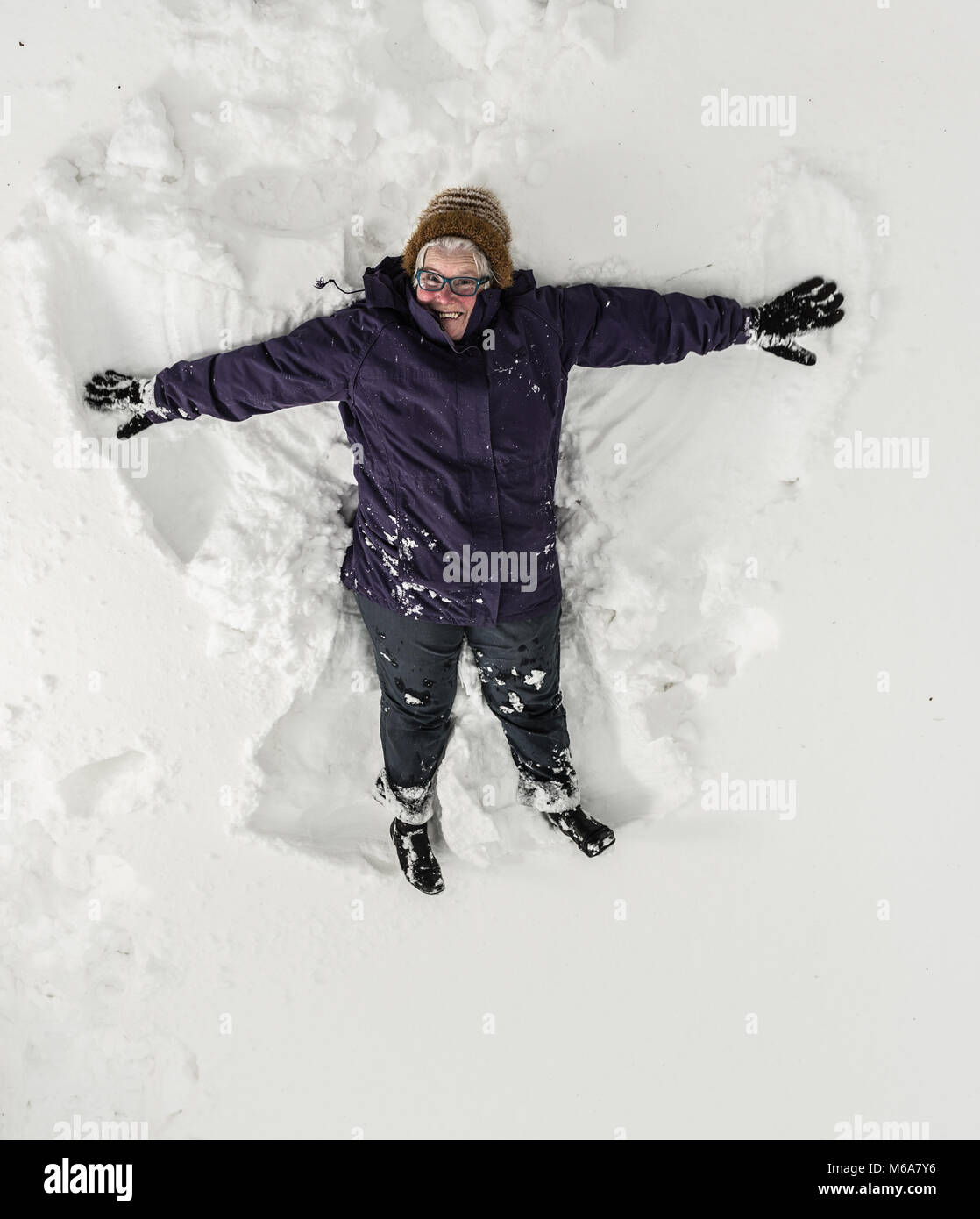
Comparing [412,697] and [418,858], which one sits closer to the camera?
[412,697]

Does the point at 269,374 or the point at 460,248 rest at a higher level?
the point at 460,248

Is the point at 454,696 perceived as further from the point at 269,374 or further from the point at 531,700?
the point at 269,374

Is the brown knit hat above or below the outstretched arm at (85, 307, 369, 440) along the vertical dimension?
above

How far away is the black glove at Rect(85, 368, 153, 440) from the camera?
72.6 inches

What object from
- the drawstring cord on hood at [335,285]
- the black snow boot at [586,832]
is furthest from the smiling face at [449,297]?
the black snow boot at [586,832]

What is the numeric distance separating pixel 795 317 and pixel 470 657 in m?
1.22

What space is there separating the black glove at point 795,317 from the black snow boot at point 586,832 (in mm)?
1351

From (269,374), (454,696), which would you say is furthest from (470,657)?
(269,374)

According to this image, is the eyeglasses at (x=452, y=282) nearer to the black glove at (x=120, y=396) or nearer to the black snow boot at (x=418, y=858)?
the black glove at (x=120, y=396)

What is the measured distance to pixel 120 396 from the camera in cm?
185

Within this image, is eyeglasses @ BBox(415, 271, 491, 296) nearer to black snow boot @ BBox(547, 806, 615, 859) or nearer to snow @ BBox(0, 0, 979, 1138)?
snow @ BBox(0, 0, 979, 1138)

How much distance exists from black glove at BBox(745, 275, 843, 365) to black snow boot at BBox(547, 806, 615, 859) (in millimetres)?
1351

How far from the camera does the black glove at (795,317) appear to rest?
192 centimetres

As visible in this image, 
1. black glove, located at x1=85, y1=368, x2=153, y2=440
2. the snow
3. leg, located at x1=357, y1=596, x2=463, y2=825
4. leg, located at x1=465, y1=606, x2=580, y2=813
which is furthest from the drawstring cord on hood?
leg, located at x1=465, y1=606, x2=580, y2=813
